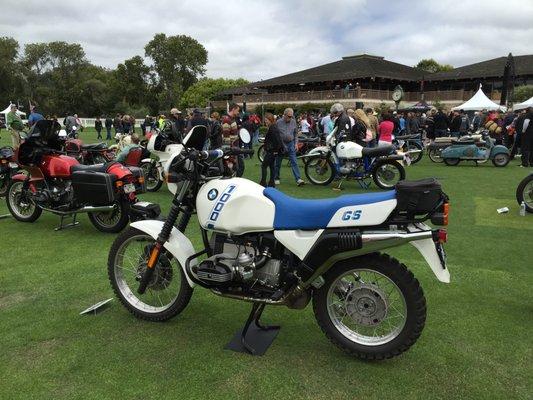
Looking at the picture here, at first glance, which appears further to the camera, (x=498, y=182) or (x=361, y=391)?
(x=498, y=182)

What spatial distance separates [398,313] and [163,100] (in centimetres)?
7551

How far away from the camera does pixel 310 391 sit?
9.25 ft

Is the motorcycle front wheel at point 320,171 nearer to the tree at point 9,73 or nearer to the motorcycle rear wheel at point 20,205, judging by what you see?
the motorcycle rear wheel at point 20,205

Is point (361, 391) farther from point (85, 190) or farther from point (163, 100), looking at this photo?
point (163, 100)

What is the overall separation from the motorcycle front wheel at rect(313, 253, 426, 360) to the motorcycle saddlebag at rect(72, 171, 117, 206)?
384 cm

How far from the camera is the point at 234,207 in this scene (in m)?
3.12

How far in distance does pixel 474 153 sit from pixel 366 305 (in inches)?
507

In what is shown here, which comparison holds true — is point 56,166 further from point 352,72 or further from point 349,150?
point 352,72

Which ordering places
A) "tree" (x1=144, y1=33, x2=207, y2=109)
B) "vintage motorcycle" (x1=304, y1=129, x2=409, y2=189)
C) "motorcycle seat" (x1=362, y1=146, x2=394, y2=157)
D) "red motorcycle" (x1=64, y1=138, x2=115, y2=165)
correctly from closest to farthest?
"motorcycle seat" (x1=362, y1=146, x2=394, y2=157), "vintage motorcycle" (x1=304, y1=129, x2=409, y2=189), "red motorcycle" (x1=64, y1=138, x2=115, y2=165), "tree" (x1=144, y1=33, x2=207, y2=109)

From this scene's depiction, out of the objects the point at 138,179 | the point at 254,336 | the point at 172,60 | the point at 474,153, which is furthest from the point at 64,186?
the point at 172,60

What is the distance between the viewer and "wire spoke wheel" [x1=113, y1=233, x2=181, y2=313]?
3.73m

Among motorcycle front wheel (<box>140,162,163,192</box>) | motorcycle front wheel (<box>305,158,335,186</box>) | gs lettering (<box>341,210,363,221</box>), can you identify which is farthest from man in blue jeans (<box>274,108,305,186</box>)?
gs lettering (<box>341,210,363,221</box>)

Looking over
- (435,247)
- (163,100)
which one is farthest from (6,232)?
(163,100)

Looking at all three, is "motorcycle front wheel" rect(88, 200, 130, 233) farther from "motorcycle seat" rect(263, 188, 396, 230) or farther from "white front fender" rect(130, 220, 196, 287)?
"motorcycle seat" rect(263, 188, 396, 230)
